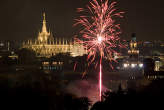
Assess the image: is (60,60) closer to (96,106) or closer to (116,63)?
(116,63)

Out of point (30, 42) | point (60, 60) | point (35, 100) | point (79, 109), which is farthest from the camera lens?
point (30, 42)

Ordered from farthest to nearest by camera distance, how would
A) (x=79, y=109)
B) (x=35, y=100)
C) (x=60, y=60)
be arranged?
(x=60, y=60), (x=79, y=109), (x=35, y=100)

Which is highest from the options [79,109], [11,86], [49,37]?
[49,37]

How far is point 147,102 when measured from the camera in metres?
14.1

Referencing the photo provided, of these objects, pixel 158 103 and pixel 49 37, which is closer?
pixel 158 103

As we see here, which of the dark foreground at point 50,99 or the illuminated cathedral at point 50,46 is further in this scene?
the illuminated cathedral at point 50,46

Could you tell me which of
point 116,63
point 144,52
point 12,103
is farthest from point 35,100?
point 144,52

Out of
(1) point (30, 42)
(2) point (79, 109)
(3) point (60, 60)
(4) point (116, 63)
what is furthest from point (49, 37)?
(2) point (79, 109)

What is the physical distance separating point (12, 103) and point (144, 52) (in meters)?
89.1

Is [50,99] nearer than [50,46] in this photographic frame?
Yes

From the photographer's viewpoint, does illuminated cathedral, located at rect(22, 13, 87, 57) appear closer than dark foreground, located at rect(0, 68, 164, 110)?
No

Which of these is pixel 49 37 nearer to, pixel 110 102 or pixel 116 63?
pixel 116 63

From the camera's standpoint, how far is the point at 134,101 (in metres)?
14.2

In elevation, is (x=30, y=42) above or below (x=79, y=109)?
above
